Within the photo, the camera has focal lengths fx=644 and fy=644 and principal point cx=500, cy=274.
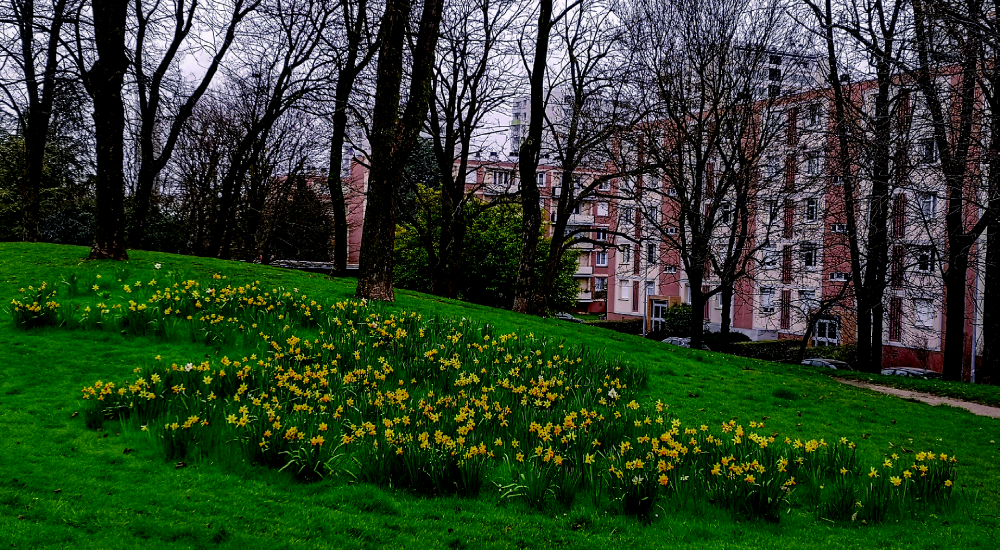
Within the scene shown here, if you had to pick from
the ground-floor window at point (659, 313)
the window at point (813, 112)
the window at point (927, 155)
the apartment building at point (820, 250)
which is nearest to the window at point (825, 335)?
the apartment building at point (820, 250)

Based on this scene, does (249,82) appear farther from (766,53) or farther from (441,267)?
(766,53)

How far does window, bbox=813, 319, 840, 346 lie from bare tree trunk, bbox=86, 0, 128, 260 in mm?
31114

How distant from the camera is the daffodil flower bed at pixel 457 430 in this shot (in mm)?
4535

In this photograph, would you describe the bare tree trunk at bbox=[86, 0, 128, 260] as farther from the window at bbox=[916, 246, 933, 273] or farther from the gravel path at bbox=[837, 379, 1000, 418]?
the window at bbox=[916, 246, 933, 273]

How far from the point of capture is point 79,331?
7.70 m

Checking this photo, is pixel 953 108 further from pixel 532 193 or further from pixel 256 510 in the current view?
pixel 256 510

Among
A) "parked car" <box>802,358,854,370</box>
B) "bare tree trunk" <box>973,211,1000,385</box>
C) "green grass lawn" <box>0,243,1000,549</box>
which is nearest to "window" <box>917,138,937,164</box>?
"bare tree trunk" <box>973,211,1000,385</box>

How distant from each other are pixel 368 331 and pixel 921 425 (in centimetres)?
725

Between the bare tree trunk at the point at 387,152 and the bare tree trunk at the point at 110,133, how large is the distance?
15.9 feet

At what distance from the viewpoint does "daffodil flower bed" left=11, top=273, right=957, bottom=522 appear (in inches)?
179

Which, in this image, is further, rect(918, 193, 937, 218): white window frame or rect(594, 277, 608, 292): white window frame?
rect(594, 277, 608, 292): white window frame

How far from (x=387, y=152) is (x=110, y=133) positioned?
5235mm

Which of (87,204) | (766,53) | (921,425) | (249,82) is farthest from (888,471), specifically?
(87,204)

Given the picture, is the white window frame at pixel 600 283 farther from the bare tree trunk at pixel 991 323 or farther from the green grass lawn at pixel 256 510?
the green grass lawn at pixel 256 510
